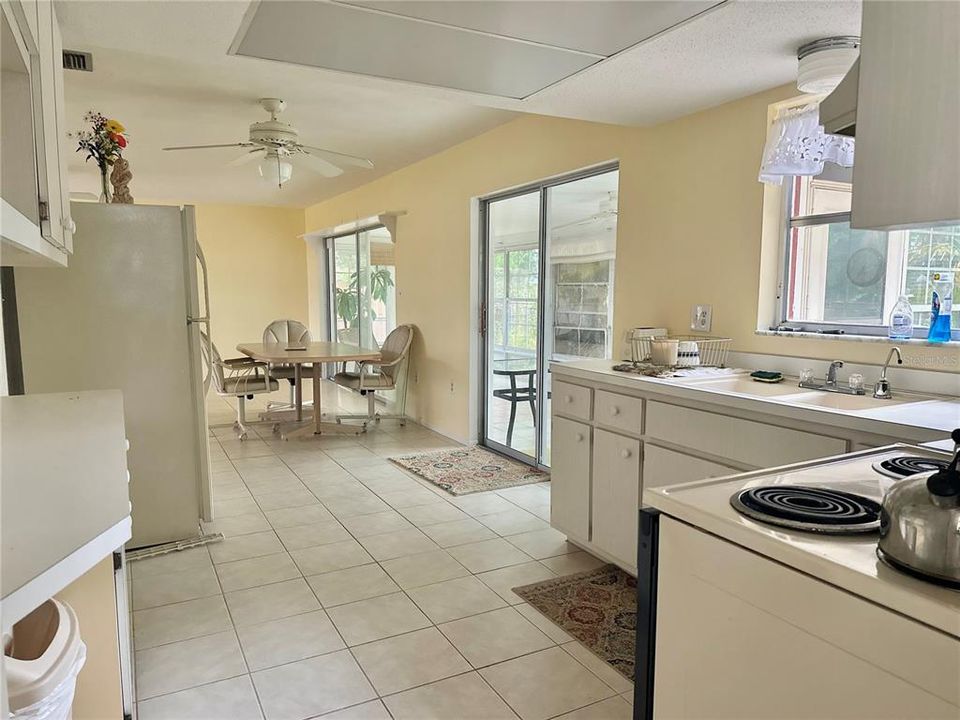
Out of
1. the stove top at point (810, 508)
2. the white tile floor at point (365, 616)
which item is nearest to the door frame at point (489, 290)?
the white tile floor at point (365, 616)

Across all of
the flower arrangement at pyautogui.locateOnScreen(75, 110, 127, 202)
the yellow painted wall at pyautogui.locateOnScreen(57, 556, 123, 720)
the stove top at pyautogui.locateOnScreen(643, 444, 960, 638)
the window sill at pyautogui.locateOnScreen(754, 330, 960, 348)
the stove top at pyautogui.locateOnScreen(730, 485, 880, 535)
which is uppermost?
the flower arrangement at pyautogui.locateOnScreen(75, 110, 127, 202)

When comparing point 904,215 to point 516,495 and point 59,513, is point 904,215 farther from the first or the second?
point 516,495

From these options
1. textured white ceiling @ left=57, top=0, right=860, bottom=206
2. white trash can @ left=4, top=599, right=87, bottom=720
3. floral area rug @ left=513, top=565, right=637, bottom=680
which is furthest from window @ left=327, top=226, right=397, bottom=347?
white trash can @ left=4, top=599, right=87, bottom=720

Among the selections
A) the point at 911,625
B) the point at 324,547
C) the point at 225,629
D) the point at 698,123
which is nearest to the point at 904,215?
the point at 911,625

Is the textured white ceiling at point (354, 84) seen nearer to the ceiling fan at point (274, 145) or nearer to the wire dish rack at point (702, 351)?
the ceiling fan at point (274, 145)

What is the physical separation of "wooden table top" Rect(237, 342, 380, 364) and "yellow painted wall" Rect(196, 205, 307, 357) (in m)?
2.71

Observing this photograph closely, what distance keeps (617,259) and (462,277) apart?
182cm

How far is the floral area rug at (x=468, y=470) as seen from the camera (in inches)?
160

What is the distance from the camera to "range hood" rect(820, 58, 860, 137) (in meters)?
0.93

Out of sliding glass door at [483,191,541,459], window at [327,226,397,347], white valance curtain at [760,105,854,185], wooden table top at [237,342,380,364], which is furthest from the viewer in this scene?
window at [327,226,397,347]

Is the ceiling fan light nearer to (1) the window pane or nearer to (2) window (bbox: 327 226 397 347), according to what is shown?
(2) window (bbox: 327 226 397 347)

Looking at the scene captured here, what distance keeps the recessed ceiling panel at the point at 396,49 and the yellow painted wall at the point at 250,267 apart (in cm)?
685

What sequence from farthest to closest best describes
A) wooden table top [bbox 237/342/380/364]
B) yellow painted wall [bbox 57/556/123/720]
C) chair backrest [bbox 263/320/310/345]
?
1. chair backrest [bbox 263/320/310/345]
2. wooden table top [bbox 237/342/380/364]
3. yellow painted wall [bbox 57/556/123/720]

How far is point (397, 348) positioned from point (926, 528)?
5.26 metres
